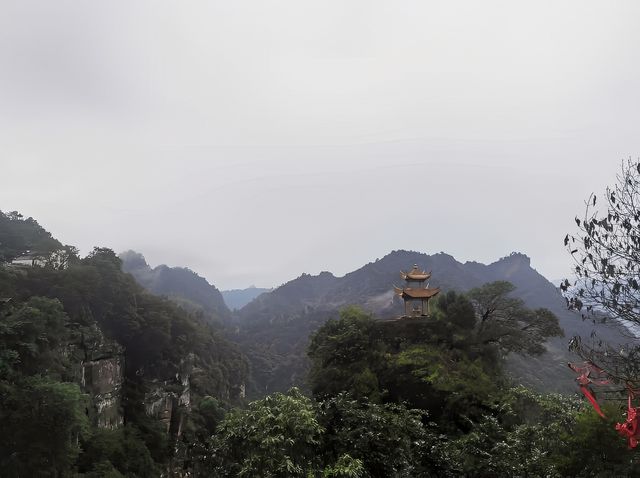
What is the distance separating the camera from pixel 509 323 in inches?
739

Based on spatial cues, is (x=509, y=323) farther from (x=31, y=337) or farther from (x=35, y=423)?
(x=31, y=337)

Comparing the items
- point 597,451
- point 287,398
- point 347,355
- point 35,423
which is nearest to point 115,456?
point 35,423

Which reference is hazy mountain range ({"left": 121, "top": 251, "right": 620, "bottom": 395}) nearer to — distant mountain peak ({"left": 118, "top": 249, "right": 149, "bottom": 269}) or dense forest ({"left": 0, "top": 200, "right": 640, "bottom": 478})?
distant mountain peak ({"left": 118, "top": 249, "right": 149, "bottom": 269})

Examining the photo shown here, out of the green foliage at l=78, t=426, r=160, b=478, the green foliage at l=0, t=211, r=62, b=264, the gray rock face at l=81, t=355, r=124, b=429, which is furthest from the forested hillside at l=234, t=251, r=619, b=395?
the green foliage at l=0, t=211, r=62, b=264

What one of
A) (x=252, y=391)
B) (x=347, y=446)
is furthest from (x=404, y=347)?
(x=252, y=391)

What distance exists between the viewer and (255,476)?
8.62 metres

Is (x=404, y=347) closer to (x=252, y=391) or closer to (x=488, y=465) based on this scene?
(x=488, y=465)

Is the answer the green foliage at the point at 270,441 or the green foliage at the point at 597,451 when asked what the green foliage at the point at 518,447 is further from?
the green foliage at the point at 270,441

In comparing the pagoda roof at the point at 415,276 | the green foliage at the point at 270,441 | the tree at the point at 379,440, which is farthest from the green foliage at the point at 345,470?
the pagoda roof at the point at 415,276

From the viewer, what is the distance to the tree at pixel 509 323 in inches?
723

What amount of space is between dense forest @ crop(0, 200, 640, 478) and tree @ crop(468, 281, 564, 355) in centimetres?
5

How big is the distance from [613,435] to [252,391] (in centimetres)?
6059

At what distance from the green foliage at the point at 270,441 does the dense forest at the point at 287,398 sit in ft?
0.11

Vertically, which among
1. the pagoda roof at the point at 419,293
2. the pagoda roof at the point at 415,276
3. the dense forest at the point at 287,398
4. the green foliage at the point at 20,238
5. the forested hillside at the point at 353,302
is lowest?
the forested hillside at the point at 353,302
